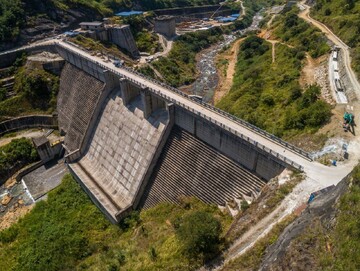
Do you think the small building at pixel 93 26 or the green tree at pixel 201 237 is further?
the small building at pixel 93 26

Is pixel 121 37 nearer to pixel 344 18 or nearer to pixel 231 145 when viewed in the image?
pixel 344 18

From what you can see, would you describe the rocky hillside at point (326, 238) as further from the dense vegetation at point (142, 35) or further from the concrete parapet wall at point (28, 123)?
the dense vegetation at point (142, 35)

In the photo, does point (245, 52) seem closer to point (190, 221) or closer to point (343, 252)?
point (190, 221)

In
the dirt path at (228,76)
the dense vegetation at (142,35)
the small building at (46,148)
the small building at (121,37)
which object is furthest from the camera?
the dense vegetation at (142,35)

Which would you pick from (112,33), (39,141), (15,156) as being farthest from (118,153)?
(112,33)

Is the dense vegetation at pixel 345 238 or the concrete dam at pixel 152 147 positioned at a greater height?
the dense vegetation at pixel 345 238

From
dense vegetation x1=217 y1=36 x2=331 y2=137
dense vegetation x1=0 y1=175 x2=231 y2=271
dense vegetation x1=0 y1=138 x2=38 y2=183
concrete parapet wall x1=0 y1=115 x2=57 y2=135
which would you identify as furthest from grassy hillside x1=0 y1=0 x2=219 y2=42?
dense vegetation x1=217 y1=36 x2=331 y2=137

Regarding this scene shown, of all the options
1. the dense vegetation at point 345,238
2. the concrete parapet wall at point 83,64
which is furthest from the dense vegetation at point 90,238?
the concrete parapet wall at point 83,64

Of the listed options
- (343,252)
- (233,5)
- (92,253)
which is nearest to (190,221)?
(343,252)

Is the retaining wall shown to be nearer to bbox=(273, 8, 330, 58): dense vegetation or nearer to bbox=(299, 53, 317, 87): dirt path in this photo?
bbox=(299, 53, 317, 87): dirt path
